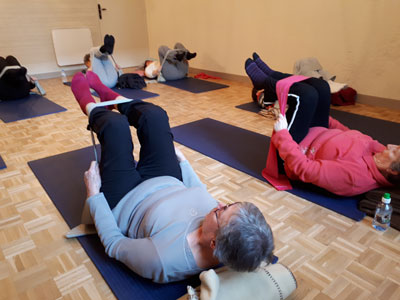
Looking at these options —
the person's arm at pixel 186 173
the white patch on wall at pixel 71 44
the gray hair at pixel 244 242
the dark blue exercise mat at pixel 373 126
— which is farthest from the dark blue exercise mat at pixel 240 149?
the white patch on wall at pixel 71 44

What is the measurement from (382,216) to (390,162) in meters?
0.29

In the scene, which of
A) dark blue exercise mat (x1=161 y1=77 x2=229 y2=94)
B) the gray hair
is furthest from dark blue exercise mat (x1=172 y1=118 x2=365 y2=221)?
dark blue exercise mat (x1=161 y1=77 x2=229 y2=94)

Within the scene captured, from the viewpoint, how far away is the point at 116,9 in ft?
20.6

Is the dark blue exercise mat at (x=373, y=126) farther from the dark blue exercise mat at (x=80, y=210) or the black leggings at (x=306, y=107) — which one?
the dark blue exercise mat at (x=80, y=210)

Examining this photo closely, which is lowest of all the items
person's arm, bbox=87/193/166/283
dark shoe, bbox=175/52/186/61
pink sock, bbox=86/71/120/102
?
person's arm, bbox=87/193/166/283

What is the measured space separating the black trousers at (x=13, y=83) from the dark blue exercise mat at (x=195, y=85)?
2.10 m

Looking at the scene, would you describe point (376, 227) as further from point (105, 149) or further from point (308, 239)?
point (105, 149)

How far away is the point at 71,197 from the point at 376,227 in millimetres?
1761

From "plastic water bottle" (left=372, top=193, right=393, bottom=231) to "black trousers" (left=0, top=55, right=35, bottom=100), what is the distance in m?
4.15

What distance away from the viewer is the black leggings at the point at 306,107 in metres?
1.81

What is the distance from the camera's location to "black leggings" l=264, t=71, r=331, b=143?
1814mm

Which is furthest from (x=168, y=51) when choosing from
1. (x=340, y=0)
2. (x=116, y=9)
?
(x=340, y=0)

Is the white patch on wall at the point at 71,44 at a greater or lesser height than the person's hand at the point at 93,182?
greater

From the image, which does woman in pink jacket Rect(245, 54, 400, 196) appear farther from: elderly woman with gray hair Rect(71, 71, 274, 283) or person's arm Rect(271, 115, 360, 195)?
elderly woman with gray hair Rect(71, 71, 274, 283)
